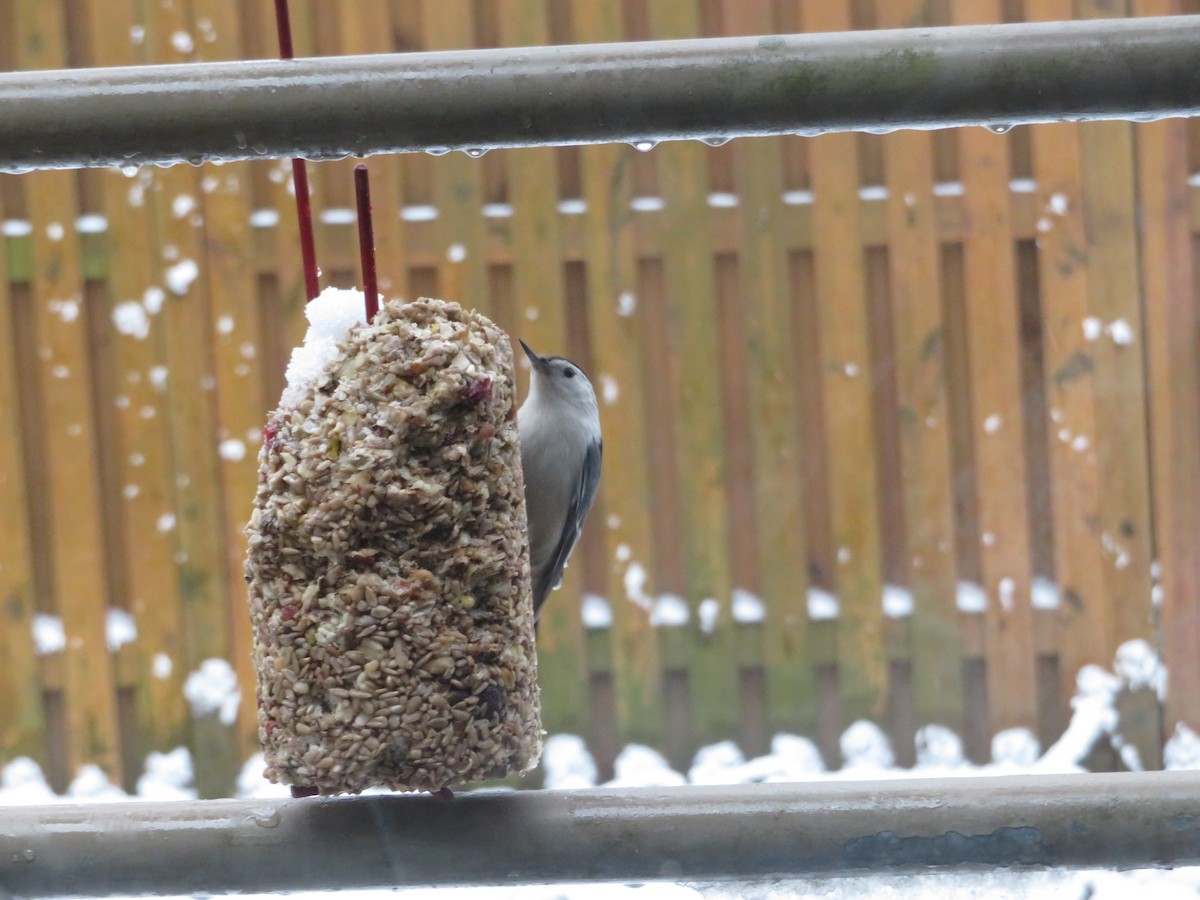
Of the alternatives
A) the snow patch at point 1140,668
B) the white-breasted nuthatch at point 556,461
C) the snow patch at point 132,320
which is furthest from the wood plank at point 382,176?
the snow patch at point 1140,668

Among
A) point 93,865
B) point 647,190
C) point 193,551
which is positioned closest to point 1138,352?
point 647,190

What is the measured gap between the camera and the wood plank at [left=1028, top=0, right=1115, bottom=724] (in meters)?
2.50

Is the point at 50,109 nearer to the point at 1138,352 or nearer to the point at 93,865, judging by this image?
the point at 93,865

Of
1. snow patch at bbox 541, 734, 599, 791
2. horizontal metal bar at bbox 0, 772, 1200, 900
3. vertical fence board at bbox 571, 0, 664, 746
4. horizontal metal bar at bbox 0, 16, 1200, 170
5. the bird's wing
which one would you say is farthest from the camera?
vertical fence board at bbox 571, 0, 664, 746

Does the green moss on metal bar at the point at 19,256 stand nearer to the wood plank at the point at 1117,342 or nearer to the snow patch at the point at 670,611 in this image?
the snow patch at the point at 670,611

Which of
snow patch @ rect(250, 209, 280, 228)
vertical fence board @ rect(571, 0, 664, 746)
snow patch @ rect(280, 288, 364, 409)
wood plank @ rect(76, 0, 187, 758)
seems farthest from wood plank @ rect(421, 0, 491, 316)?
snow patch @ rect(280, 288, 364, 409)

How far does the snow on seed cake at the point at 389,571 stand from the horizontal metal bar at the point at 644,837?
0.19 ft

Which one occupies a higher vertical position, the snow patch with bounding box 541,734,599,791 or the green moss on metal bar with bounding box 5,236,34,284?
the green moss on metal bar with bounding box 5,236,34,284

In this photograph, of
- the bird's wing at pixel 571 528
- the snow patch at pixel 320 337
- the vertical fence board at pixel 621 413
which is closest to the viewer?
the snow patch at pixel 320 337

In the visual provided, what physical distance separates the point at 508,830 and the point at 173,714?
6.21ft

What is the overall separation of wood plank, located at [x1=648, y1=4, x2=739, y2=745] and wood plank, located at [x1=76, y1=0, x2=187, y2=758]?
1.00 meters

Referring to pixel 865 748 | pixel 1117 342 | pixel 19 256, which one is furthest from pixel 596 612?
pixel 19 256

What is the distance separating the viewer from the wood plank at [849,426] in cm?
248

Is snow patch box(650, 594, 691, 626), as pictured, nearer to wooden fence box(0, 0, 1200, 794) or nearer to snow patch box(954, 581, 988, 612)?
wooden fence box(0, 0, 1200, 794)
